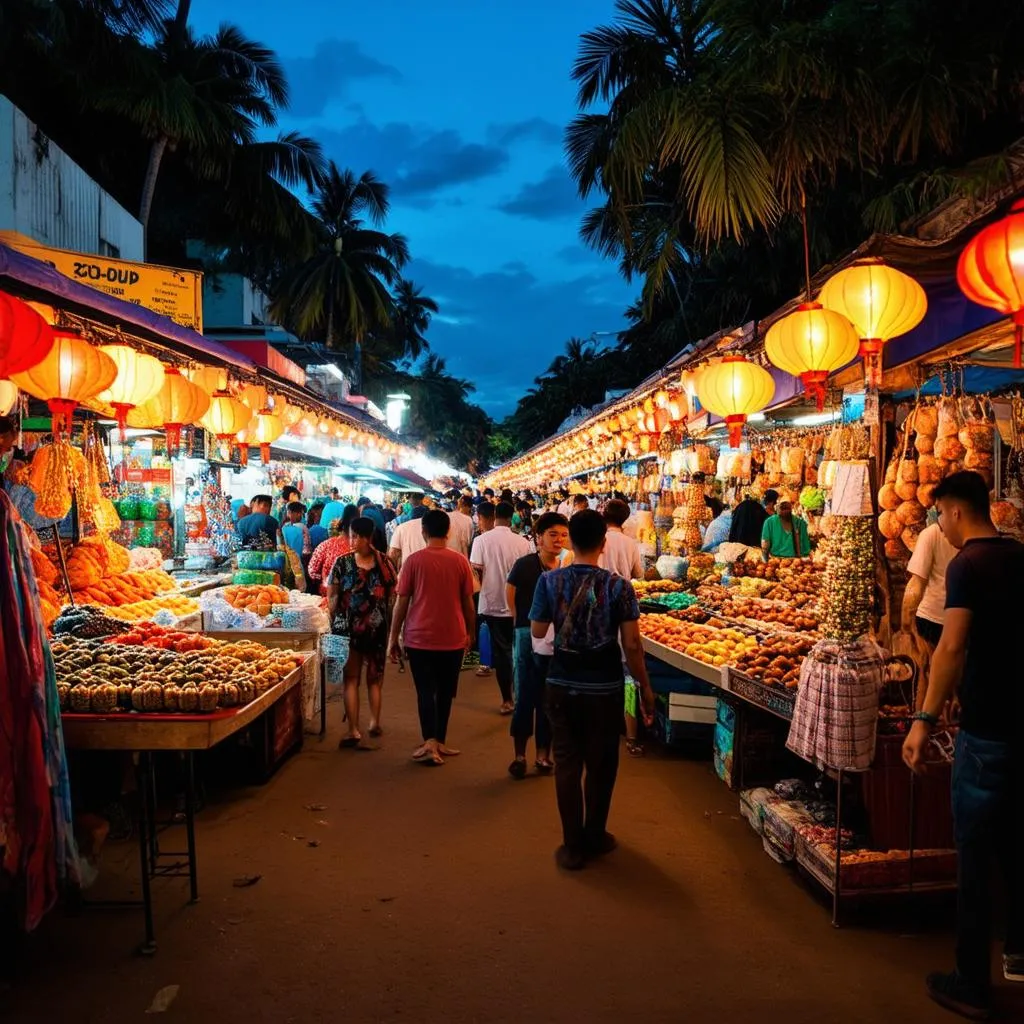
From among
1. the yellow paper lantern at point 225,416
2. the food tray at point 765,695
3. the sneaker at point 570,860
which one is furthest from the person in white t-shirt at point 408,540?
the sneaker at point 570,860

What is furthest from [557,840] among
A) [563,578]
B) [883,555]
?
[883,555]

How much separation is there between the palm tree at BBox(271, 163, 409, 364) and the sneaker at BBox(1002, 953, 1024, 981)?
96.2 ft

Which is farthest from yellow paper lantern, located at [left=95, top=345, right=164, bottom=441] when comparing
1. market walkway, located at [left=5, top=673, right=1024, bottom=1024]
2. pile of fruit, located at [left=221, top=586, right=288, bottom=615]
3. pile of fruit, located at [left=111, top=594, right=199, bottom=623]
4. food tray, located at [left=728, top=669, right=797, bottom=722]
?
food tray, located at [left=728, top=669, right=797, bottom=722]

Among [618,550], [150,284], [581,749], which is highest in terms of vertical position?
[150,284]

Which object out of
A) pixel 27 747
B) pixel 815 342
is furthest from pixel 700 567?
pixel 27 747

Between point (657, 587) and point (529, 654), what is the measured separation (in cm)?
360

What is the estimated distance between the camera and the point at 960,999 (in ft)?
10.3

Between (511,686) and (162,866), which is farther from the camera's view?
(511,686)

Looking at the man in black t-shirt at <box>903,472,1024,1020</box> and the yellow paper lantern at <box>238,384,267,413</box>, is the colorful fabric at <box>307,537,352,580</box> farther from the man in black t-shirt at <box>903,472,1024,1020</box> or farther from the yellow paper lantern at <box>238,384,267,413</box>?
the man in black t-shirt at <box>903,472,1024,1020</box>

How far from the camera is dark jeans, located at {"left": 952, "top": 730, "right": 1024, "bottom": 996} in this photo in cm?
311

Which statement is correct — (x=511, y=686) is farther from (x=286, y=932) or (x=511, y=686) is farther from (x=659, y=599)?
(x=286, y=932)

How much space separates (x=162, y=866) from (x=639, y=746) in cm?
376

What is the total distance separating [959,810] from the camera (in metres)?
3.20

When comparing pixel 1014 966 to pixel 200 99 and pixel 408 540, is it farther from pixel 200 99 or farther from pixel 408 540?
pixel 200 99
